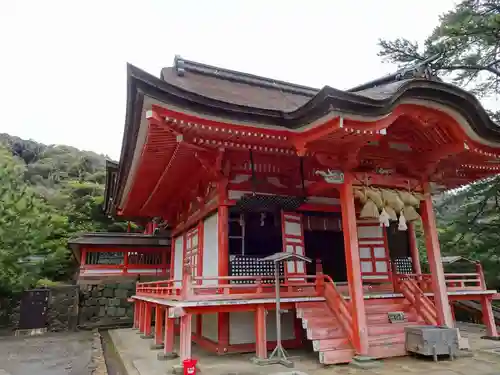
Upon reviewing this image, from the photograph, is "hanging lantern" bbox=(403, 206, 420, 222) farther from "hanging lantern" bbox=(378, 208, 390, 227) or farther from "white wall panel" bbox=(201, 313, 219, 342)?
"white wall panel" bbox=(201, 313, 219, 342)

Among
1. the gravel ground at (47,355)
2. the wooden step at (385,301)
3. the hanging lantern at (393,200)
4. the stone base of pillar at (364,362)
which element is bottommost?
the gravel ground at (47,355)

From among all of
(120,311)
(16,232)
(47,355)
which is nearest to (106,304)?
(120,311)

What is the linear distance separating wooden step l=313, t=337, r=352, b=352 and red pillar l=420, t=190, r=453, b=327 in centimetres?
225

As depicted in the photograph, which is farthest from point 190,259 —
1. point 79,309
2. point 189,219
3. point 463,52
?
point 463,52

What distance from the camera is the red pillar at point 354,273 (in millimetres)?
6016

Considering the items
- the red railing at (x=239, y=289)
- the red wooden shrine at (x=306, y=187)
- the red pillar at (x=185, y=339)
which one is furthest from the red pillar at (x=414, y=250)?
the red pillar at (x=185, y=339)

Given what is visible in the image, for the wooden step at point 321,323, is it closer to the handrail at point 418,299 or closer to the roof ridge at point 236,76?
the handrail at point 418,299

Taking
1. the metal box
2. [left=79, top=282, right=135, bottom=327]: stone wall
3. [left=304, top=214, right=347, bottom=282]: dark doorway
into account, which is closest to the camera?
the metal box

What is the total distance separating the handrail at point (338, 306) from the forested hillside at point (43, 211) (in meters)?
13.0

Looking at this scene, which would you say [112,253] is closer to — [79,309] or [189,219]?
[79,309]

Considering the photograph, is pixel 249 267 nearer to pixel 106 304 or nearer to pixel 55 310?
pixel 106 304

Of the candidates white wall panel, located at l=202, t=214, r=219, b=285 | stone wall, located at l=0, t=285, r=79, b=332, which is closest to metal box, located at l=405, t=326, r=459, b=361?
white wall panel, located at l=202, t=214, r=219, b=285

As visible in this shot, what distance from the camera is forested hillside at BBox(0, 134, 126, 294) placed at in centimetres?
1413

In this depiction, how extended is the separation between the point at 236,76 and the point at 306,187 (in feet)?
17.8
